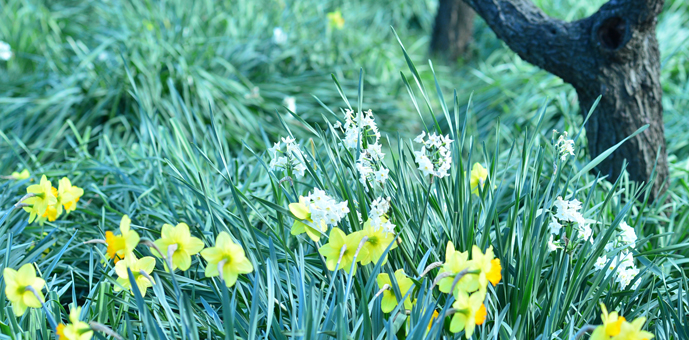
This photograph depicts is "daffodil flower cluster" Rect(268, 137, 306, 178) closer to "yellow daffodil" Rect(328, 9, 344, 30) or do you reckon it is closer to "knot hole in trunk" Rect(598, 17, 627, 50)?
"knot hole in trunk" Rect(598, 17, 627, 50)

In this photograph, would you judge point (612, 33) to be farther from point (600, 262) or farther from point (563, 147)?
point (600, 262)

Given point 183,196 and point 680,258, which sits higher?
point 183,196

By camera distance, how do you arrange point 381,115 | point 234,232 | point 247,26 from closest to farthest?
point 234,232
point 381,115
point 247,26

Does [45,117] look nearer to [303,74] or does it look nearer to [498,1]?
[303,74]

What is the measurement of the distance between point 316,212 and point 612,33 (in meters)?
1.51

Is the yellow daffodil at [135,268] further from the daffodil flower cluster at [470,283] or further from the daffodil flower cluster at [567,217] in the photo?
the daffodil flower cluster at [567,217]

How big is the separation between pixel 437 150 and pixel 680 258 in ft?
3.53

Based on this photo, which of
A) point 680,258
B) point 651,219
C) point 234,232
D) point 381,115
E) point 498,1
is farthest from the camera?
point 381,115

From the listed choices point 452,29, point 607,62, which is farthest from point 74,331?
point 452,29

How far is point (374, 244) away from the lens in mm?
1183

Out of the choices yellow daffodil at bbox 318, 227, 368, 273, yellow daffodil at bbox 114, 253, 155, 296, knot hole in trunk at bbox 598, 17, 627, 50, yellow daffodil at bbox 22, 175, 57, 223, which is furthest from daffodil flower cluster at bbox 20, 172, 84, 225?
knot hole in trunk at bbox 598, 17, 627, 50

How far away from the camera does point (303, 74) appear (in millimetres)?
3697

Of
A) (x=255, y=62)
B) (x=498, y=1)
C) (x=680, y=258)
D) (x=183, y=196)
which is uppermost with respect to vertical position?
(x=498, y=1)

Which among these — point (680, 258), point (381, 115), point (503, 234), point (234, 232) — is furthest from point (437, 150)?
point (381, 115)
